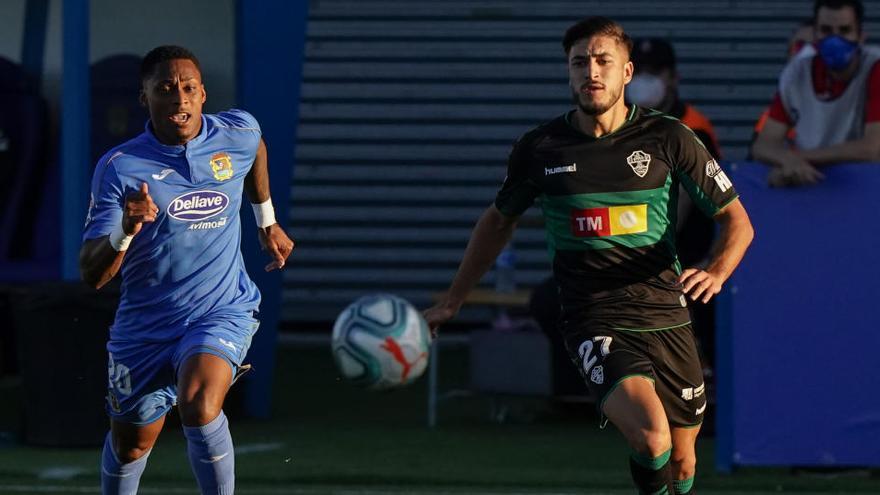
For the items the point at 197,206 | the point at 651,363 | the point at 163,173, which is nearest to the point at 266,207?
the point at 197,206

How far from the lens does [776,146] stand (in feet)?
28.0

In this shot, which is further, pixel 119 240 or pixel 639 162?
pixel 639 162

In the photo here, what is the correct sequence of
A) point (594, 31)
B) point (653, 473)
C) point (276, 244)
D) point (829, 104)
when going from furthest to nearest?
point (829, 104) < point (276, 244) < point (594, 31) < point (653, 473)

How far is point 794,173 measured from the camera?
831 centimetres

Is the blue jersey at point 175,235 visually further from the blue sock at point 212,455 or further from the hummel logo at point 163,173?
the blue sock at point 212,455

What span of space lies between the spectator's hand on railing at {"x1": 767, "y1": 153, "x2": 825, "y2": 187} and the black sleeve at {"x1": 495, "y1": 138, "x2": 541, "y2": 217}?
6.88 feet

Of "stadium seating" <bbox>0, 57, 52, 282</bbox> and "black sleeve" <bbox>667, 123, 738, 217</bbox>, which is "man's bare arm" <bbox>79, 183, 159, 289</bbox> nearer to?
"black sleeve" <bbox>667, 123, 738, 217</bbox>

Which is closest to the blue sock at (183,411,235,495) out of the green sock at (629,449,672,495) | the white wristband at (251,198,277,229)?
the white wristband at (251,198,277,229)

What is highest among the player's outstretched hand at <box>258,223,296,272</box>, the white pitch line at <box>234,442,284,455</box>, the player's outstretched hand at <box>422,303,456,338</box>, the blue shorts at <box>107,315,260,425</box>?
the player's outstretched hand at <box>258,223,296,272</box>

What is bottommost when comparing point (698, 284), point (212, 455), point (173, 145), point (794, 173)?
point (212, 455)

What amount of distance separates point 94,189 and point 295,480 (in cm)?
270

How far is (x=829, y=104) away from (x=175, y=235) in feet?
12.2

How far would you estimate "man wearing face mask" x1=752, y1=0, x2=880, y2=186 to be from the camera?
8.42m

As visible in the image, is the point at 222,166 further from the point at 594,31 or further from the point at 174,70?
the point at 594,31
